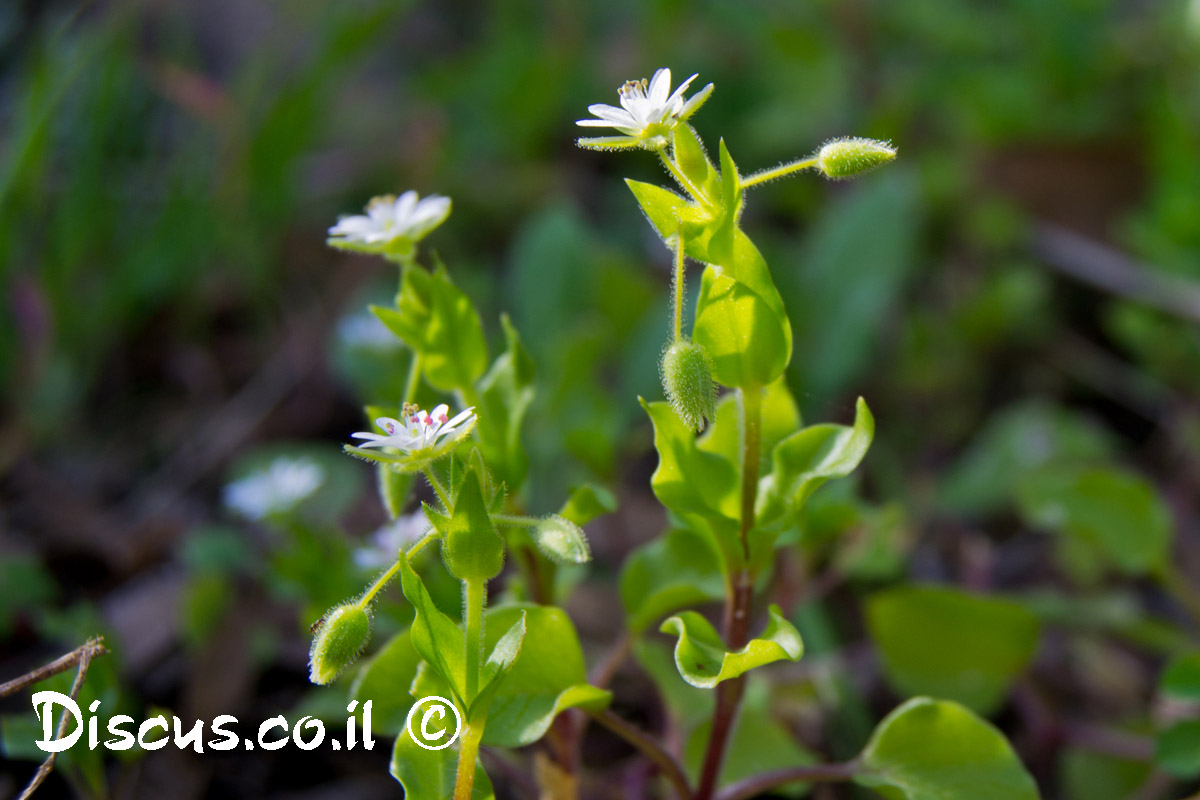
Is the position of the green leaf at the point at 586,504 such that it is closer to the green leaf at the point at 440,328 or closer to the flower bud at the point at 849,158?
the green leaf at the point at 440,328

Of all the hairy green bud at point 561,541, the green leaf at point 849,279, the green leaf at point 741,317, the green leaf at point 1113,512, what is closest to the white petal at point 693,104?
the green leaf at point 741,317

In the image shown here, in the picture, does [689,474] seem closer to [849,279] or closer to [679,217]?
[679,217]

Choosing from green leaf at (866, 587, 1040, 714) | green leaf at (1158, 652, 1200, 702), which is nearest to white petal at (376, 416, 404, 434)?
green leaf at (866, 587, 1040, 714)

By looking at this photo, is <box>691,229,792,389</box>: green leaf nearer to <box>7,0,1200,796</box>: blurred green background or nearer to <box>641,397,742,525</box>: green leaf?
<box>641,397,742,525</box>: green leaf

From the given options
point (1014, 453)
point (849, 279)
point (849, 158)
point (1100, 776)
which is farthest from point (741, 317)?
point (849, 279)

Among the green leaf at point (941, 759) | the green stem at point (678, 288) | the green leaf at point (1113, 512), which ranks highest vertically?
the green stem at point (678, 288)

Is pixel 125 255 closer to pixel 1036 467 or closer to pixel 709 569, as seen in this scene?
pixel 709 569

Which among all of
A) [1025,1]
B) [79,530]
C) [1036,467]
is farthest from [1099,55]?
[79,530]
